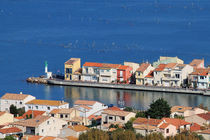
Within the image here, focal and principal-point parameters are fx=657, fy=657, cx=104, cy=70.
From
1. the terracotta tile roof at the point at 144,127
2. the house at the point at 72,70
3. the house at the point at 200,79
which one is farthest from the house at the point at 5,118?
the house at the point at 200,79

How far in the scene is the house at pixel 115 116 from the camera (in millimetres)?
44734

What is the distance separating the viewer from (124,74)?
221ft

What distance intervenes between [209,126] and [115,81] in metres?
24.7

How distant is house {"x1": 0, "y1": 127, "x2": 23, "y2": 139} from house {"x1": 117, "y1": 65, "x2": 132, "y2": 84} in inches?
1048

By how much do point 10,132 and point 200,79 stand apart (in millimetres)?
27858

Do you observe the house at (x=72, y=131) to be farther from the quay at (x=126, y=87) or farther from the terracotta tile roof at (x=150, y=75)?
the terracotta tile roof at (x=150, y=75)

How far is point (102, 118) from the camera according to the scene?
4581 cm

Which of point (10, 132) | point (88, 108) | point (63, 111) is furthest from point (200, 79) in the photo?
point (10, 132)

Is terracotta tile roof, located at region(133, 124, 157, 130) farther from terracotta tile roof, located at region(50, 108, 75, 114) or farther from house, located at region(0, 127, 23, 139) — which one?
house, located at region(0, 127, 23, 139)

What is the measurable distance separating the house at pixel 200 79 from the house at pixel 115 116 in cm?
2013

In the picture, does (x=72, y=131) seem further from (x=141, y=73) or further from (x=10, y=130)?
(x=141, y=73)

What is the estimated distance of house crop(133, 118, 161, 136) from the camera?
40844 millimetres

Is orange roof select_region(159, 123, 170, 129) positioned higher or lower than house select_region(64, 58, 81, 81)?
lower

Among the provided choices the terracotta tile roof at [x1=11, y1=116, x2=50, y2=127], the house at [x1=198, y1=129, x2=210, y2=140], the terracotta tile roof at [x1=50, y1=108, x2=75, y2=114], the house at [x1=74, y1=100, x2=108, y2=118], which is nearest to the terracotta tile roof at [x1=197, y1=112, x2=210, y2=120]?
the house at [x1=198, y1=129, x2=210, y2=140]
